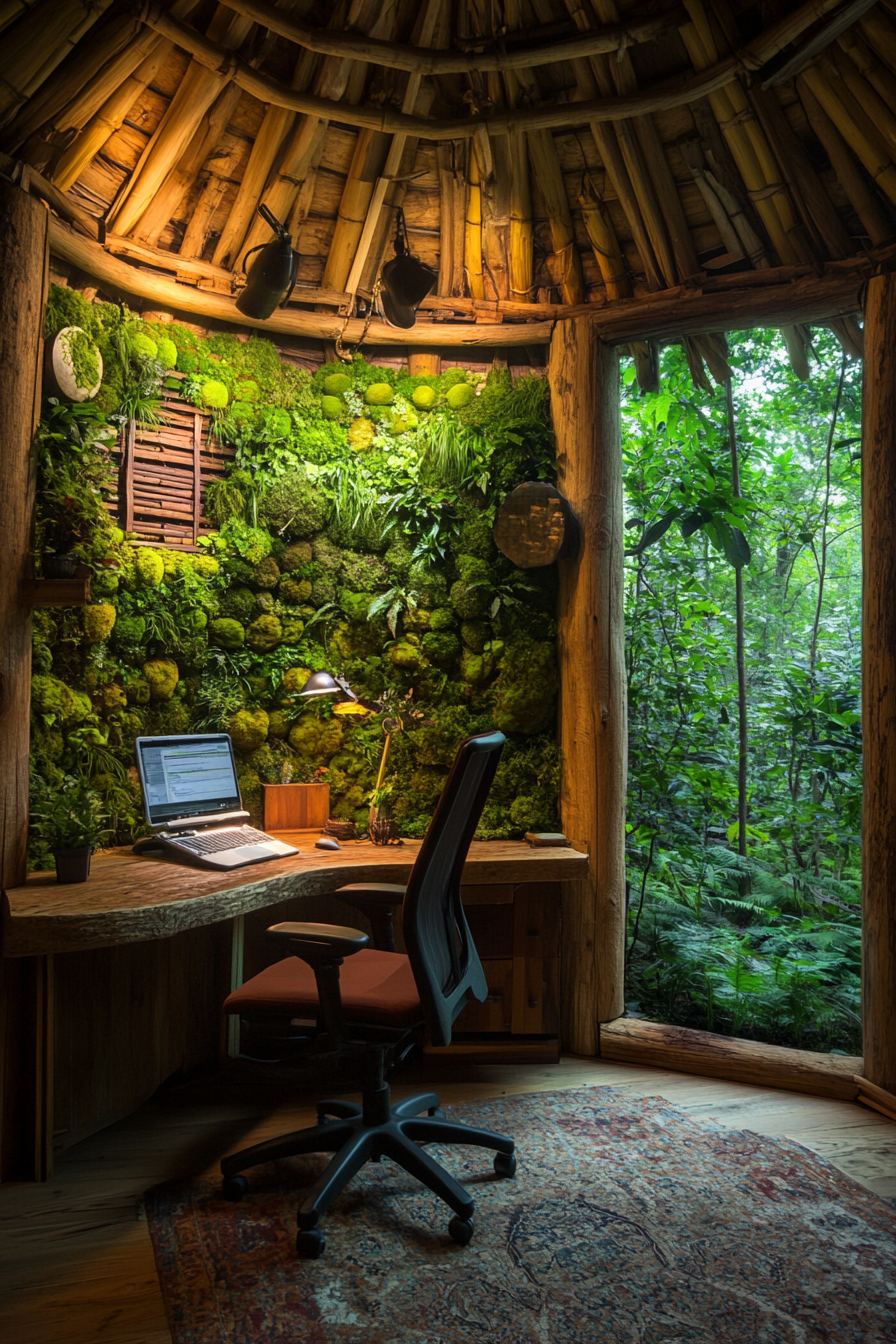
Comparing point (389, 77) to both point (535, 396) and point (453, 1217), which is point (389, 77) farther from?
point (453, 1217)

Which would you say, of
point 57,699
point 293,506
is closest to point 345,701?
point 293,506

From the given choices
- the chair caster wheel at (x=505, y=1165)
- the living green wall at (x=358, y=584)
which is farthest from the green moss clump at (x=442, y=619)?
the chair caster wheel at (x=505, y=1165)

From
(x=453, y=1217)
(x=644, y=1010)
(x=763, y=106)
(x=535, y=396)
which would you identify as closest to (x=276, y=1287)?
(x=453, y=1217)

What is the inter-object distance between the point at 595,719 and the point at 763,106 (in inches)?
102

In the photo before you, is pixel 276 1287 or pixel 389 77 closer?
pixel 276 1287

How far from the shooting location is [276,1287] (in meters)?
2.08

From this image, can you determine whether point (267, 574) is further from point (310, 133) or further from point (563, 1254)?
point (563, 1254)

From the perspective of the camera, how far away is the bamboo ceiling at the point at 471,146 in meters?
2.99

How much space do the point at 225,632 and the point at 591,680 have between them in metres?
1.66

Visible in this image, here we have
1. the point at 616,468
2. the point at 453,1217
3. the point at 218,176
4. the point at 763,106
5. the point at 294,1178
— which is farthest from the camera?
the point at 616,468

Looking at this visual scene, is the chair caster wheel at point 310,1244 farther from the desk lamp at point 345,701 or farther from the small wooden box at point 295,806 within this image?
the small wooden box at point 295,806

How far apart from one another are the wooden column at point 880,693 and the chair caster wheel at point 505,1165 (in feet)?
5.15

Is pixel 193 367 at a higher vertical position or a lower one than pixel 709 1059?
higher

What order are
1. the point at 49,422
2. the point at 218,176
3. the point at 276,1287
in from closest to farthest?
the point at 276,1287 < the point at 49,422 < the point at 218,176
